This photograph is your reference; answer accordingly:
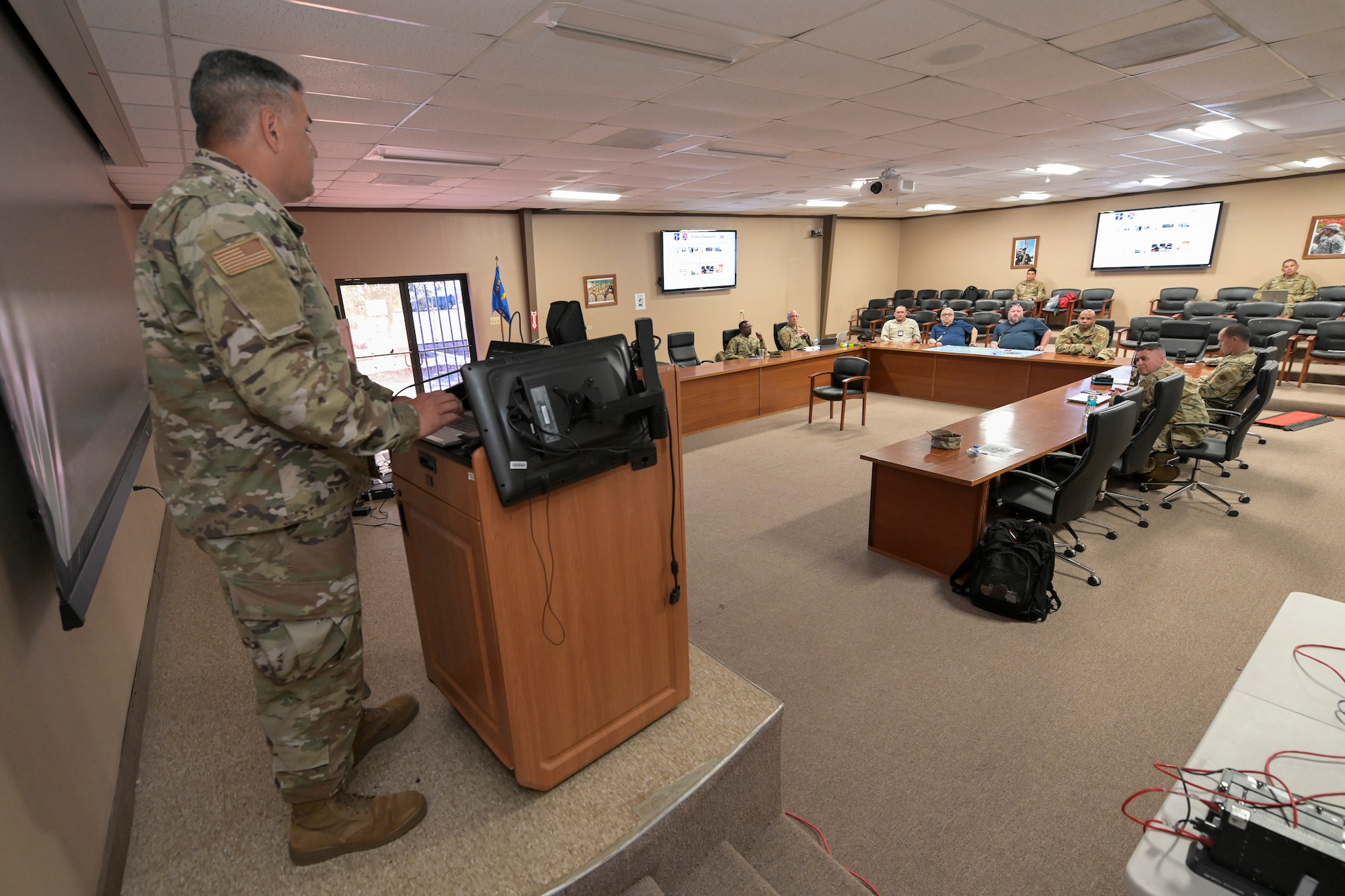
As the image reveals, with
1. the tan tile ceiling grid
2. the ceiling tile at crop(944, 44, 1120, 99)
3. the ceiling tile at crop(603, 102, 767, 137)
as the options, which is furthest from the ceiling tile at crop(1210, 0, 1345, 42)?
the ceiling tile at crop(603, 102, 767, 137)

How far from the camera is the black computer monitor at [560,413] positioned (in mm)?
1219

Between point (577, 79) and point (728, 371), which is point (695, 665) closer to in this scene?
point (577, 79)

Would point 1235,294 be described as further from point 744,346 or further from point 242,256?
point 242,256

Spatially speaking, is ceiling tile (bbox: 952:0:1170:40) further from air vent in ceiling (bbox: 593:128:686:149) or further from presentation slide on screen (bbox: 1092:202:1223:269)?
presentation slide on screen (bbox: 1092:202:1223:269)

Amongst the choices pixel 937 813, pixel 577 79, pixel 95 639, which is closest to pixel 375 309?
pixel 577 79

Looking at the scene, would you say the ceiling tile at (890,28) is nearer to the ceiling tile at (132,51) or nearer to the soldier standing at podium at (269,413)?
the soldier standing at podium at (269,413)

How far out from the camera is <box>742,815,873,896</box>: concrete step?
1.66m

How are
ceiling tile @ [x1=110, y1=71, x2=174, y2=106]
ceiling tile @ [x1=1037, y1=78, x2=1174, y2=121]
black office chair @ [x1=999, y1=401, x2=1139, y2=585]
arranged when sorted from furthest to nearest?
ceiling tile @ [x1=1037, y1=78, x2=1174, y2=121] < black office chair @ [x1=999, y1=401, x2=1139, y2=585] < ceiling tile @ [x1=110, y1=71, x2=174, y2=106]

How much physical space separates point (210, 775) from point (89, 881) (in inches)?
17.7

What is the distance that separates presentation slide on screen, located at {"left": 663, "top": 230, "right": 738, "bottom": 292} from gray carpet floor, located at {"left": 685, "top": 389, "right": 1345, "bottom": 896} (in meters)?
6.50

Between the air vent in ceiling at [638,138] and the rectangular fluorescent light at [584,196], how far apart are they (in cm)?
254

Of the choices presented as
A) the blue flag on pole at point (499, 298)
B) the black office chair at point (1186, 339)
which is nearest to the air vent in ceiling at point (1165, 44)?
the black office chair at point (1186, 339)

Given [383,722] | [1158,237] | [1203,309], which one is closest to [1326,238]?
[1203,309]

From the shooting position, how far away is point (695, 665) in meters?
2.01
